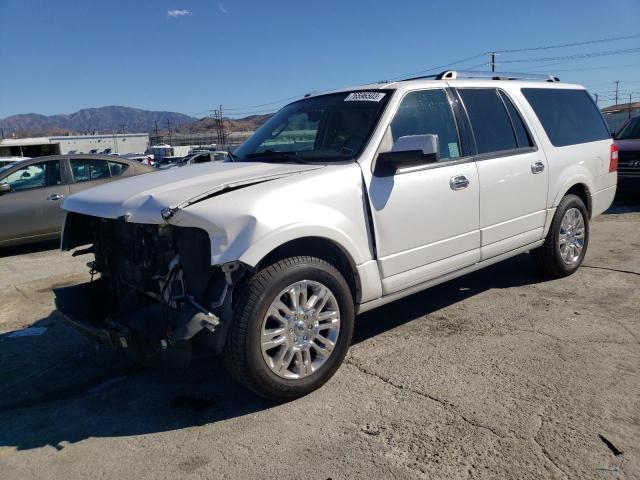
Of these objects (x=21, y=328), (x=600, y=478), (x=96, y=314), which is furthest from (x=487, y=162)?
(x=21, y=328)

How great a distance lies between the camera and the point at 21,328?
4.79 metres

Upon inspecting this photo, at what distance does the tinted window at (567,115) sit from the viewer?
204 inches

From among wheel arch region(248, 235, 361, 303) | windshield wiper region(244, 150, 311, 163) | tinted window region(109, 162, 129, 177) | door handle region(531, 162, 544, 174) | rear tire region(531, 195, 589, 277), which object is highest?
windshield wiper region(244, 150, 311, 163)

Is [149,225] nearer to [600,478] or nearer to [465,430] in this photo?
[465,430]

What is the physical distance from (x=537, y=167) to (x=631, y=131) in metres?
8.09

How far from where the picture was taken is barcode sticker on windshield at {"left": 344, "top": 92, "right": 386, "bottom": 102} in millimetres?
4020

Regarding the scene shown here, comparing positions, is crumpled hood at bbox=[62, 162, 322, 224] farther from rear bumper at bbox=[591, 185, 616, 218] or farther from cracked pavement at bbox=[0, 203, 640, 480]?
rear bumper at bbox=[591, 185, 616, 218]

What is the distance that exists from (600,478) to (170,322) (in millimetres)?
2274

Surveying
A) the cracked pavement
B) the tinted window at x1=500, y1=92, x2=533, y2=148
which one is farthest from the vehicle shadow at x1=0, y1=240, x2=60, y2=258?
the tinted window at x1=500, y1=92, x2=533, y2=148

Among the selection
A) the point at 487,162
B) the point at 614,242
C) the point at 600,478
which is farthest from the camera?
the point at 614,242

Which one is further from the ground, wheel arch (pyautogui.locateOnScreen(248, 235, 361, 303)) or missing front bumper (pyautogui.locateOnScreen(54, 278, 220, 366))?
wheel arch (pyautogui.locateOnScreen(248, 235, 361, 303))

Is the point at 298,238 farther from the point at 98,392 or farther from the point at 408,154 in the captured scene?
the point at 98,392

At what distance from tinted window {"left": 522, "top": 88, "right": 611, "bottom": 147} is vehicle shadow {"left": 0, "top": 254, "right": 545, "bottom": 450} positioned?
2262 millimetres

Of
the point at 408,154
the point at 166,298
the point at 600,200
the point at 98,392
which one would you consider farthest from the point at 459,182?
the point at 98,392
